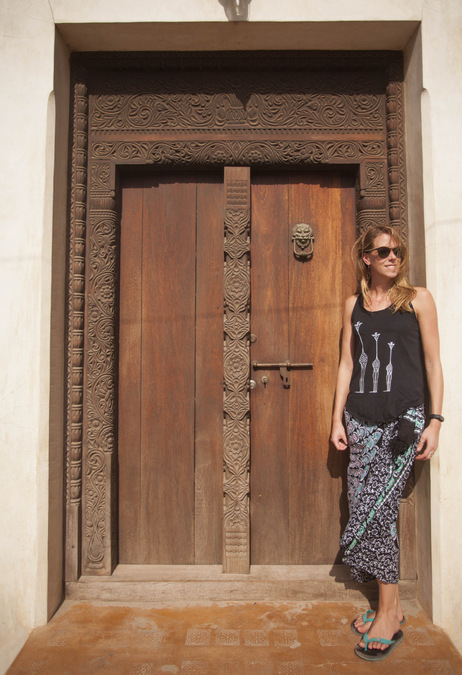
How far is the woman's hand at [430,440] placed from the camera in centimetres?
220

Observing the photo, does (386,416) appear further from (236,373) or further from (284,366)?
(236,373)

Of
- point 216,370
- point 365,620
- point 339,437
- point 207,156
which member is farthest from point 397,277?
point 365,620

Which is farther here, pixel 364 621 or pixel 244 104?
pixel 244 104

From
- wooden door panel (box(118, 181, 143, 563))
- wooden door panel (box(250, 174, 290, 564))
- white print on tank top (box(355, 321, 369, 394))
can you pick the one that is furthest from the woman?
wooden door panel (box(118, 181, 143, 563))

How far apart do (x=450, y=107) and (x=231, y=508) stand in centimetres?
246

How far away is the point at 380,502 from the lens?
2.19 metres

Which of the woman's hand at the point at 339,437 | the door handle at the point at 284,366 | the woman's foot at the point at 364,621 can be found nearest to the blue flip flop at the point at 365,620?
the woman's foot at the point at 364,621

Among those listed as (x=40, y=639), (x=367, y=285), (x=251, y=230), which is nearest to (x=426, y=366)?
(x=367, y=285)

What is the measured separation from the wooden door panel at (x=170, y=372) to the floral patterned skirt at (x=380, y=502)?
0.86 metres

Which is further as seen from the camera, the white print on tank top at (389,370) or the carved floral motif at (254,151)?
the carved floral motif at (254,151)

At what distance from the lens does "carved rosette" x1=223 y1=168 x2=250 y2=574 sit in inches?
104

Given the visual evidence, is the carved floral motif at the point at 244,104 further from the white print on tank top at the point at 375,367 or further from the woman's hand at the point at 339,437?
the woman's hand at the point at 339,437

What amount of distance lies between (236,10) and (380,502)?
2.60 meters

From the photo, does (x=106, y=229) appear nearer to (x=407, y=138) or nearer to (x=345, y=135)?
(x=345, y=135)
